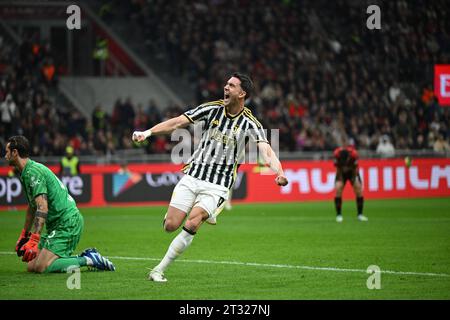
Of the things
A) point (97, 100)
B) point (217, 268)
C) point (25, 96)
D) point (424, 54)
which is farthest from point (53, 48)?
point (217, 268)

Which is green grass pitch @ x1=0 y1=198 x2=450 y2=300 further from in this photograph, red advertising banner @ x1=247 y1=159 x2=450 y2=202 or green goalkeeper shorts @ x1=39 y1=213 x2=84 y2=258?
red advertising banner @ x1=247 y1=159 x2=450 y2=202

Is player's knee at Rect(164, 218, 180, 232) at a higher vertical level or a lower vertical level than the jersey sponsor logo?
lower

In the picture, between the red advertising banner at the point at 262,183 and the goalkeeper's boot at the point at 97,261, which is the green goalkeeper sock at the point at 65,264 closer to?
the goalkeeper's boot at the point at 97,261

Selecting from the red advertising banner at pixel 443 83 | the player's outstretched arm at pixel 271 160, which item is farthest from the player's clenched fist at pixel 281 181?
the red advertising banner at pixel 443 83

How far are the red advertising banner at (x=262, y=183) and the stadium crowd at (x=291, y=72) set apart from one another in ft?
3.45

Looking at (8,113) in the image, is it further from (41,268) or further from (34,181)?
(34,181)

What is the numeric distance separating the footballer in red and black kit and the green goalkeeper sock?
11.1 metres

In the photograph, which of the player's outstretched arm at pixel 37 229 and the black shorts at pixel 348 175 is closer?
the player's outstretched arm at pixel 37 229

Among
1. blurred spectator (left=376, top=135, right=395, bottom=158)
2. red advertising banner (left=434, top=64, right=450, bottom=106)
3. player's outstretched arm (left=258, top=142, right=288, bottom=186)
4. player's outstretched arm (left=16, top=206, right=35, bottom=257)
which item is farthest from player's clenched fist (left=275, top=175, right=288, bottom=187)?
red advertising banner (left=434, top=64, right=450, bottom=106)

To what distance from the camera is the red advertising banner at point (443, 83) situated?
33.3 m

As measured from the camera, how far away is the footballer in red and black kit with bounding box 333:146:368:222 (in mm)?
22469

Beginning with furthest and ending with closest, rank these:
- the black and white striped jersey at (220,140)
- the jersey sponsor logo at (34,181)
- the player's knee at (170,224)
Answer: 1. the jersey sponsor logo at (34,181)
2. the black and white striped jersey at (220,140)
3. the player's knee at (170,224)

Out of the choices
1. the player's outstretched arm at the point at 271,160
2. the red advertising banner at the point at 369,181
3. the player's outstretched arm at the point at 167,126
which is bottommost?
the red advertising banner at the point at 369,181

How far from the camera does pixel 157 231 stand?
66.0 ft
